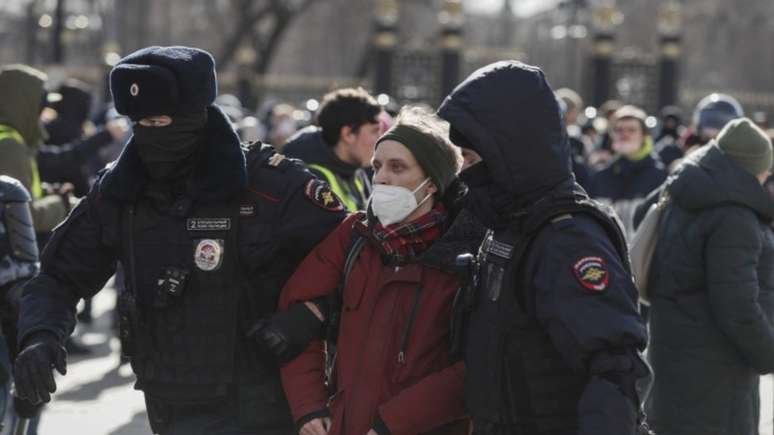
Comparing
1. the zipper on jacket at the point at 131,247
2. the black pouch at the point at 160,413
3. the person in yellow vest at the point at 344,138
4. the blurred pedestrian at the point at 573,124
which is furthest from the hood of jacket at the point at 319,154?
the blurred pedestrian at the point at 573,124

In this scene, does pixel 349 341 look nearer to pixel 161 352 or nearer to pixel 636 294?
pixel 161 352

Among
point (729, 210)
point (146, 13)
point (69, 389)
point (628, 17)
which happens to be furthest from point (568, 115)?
point (628, 17)

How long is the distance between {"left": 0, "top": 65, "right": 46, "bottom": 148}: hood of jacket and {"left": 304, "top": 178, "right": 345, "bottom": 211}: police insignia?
3.36m

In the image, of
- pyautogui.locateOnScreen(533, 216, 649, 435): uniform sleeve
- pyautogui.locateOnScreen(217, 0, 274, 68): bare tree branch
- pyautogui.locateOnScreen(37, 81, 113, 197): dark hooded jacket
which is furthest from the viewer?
→ pyautogui.locateOnScreen(217, 0, 274, 68): bare tree branch

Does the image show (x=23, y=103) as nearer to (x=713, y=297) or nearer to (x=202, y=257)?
(x=202, y=257)

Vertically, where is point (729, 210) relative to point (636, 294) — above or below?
below

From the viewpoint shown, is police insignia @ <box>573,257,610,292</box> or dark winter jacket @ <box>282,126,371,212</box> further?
dark winter jacket @ <box>282,126,371,212</box>

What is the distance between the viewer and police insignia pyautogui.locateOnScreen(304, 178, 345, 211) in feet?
13.6

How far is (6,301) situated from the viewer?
5562mm

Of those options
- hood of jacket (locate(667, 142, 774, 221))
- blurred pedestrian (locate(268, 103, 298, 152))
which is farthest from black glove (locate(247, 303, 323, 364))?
blurred pedestrian (locate(268, 103, 298, 152))

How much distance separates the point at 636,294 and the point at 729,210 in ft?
6.69

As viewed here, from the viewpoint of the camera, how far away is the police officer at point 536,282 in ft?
10.7

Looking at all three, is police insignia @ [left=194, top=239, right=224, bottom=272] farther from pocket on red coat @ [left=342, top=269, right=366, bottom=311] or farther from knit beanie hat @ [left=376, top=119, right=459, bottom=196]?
knit beanie hat @ [left=376, top=119, right=459, bottom=196]

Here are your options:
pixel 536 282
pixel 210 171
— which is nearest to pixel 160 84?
pixel 210 171
